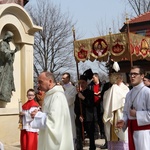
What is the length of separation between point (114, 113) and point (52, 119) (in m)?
4.00

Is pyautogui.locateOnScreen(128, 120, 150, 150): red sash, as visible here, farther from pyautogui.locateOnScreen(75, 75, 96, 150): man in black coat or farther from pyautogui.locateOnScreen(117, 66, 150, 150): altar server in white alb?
pyautogui.locateOnScreen(75, 75, 96, 150): man in black coat

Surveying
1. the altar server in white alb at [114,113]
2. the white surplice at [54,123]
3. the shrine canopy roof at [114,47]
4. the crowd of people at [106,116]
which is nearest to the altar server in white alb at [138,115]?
the crowd of people at [106,116]

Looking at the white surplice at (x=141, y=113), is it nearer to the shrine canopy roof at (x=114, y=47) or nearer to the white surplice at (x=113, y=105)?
the white surplice at (x=113, y=105)

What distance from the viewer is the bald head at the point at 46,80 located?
17.2 feet

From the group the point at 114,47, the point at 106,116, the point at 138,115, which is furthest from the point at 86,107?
the point at 138,115

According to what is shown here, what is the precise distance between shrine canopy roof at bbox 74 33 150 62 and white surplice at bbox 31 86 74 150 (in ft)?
13.7

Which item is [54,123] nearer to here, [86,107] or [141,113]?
[141,113]

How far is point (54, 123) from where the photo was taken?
5211mm

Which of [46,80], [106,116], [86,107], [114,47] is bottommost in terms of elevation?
[106,116]

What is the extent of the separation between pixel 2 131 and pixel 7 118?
17.0 inches

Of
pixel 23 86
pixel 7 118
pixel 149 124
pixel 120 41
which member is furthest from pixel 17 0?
pixel 149 124

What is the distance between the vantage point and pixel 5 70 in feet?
37.2

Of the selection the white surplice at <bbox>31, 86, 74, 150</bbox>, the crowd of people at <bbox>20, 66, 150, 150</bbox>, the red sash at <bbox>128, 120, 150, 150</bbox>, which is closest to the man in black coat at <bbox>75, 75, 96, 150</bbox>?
the crowd of people at <bbox>20, 66, 150, 150</bbox>

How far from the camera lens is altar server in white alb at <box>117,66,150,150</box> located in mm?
5926
